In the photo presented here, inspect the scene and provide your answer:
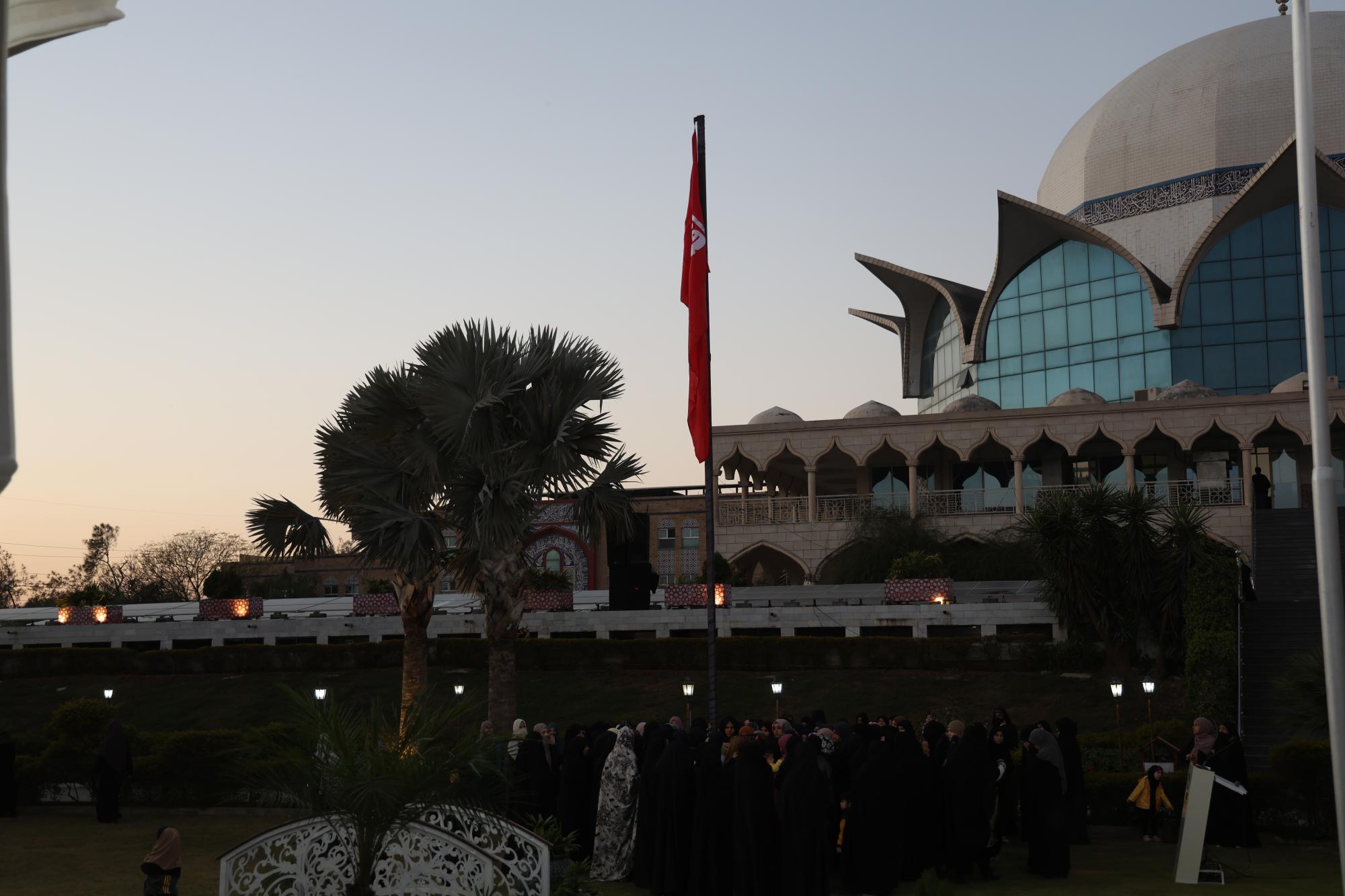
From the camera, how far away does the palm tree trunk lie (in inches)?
806

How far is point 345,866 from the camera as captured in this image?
29.1 ft

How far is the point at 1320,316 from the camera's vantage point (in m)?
8.91

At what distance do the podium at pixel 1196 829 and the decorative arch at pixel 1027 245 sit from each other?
111 feet

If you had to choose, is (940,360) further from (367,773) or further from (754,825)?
(367,773)

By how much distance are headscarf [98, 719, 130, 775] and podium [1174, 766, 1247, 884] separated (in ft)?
41.5

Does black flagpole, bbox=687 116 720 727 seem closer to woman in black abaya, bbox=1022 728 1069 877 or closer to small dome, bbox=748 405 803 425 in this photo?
woman in black abaya, bbox=1022 728 1069 877

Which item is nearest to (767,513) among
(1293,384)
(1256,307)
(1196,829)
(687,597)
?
(687,597)

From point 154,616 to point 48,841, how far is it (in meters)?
23.6

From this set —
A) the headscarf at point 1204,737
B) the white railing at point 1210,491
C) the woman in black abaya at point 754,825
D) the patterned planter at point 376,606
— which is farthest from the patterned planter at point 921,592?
the woman in black abaya at point 754,825

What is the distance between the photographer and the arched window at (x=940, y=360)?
1946 inches

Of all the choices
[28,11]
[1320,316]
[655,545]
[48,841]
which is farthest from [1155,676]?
[655,545]

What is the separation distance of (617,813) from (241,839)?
17.5 ft

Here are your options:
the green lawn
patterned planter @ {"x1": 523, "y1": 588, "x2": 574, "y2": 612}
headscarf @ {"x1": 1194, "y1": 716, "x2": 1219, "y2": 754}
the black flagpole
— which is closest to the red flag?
the black flagpole

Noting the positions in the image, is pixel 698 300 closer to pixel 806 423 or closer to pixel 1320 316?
pixel 1320 316
